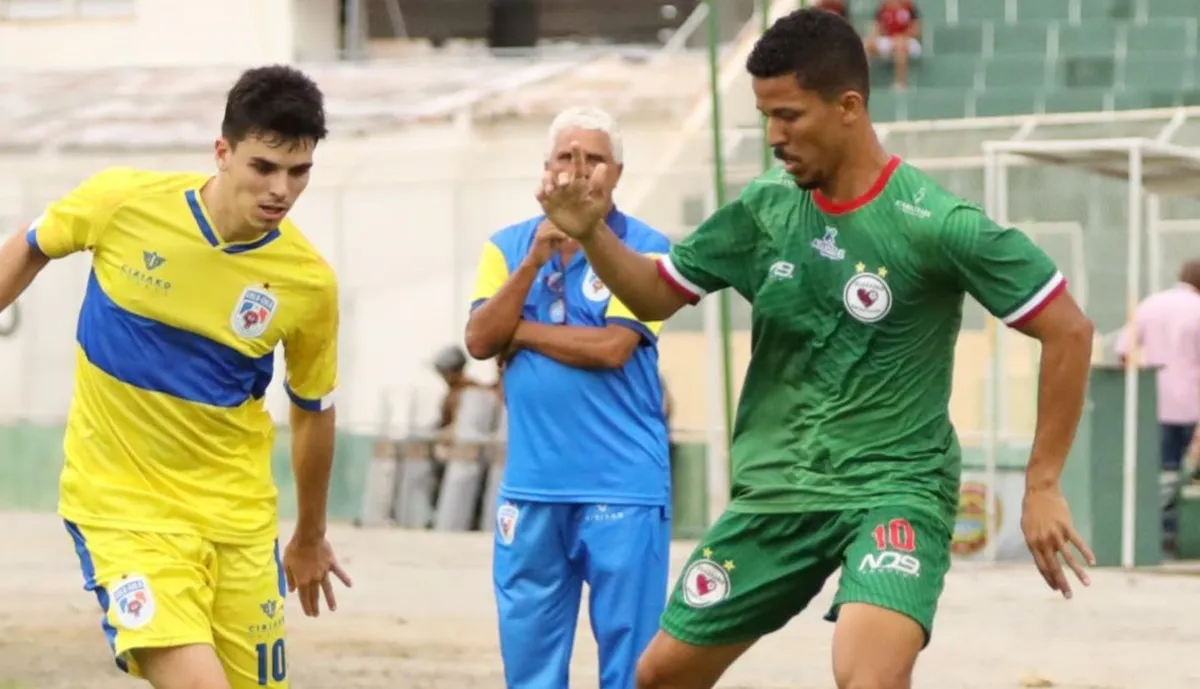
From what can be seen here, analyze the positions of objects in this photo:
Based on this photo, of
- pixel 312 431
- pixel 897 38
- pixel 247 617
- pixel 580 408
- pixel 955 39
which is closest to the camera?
pixel 247 617

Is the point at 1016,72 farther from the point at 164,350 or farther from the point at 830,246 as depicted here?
the point at 164,350

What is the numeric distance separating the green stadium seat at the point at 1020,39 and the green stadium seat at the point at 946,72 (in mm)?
377

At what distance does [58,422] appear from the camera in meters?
22.1

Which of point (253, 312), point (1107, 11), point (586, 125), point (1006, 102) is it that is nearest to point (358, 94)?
point (1006, 102)

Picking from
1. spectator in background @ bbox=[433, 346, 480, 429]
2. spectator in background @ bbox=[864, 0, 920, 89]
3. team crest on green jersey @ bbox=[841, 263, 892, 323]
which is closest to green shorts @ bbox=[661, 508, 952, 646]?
team crest on green jersey @ bbox=[841, 263, 892, 323]

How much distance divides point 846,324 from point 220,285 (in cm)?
163

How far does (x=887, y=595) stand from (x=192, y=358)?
75.2 inches

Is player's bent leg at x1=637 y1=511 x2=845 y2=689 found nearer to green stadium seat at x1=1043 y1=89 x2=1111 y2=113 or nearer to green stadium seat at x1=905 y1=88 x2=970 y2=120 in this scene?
green stadium seat at x1=905 y1=88 x2=970 y2=120

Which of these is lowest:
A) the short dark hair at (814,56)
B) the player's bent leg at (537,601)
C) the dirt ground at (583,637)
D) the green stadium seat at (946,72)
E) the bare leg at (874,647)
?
the dirt ground at (583,637)

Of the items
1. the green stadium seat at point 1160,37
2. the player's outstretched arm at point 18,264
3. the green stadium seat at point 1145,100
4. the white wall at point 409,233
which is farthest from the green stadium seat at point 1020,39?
the player's outstretched arm at point 18,264

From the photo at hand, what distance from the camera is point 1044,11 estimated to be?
24.6 m

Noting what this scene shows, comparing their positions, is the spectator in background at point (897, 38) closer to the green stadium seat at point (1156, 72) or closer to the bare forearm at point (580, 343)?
the green stadium seat at point (1156, 72)

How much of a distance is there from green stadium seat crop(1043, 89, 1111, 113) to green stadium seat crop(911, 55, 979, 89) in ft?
3.09

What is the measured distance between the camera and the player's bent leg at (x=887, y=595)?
560 centimetres
